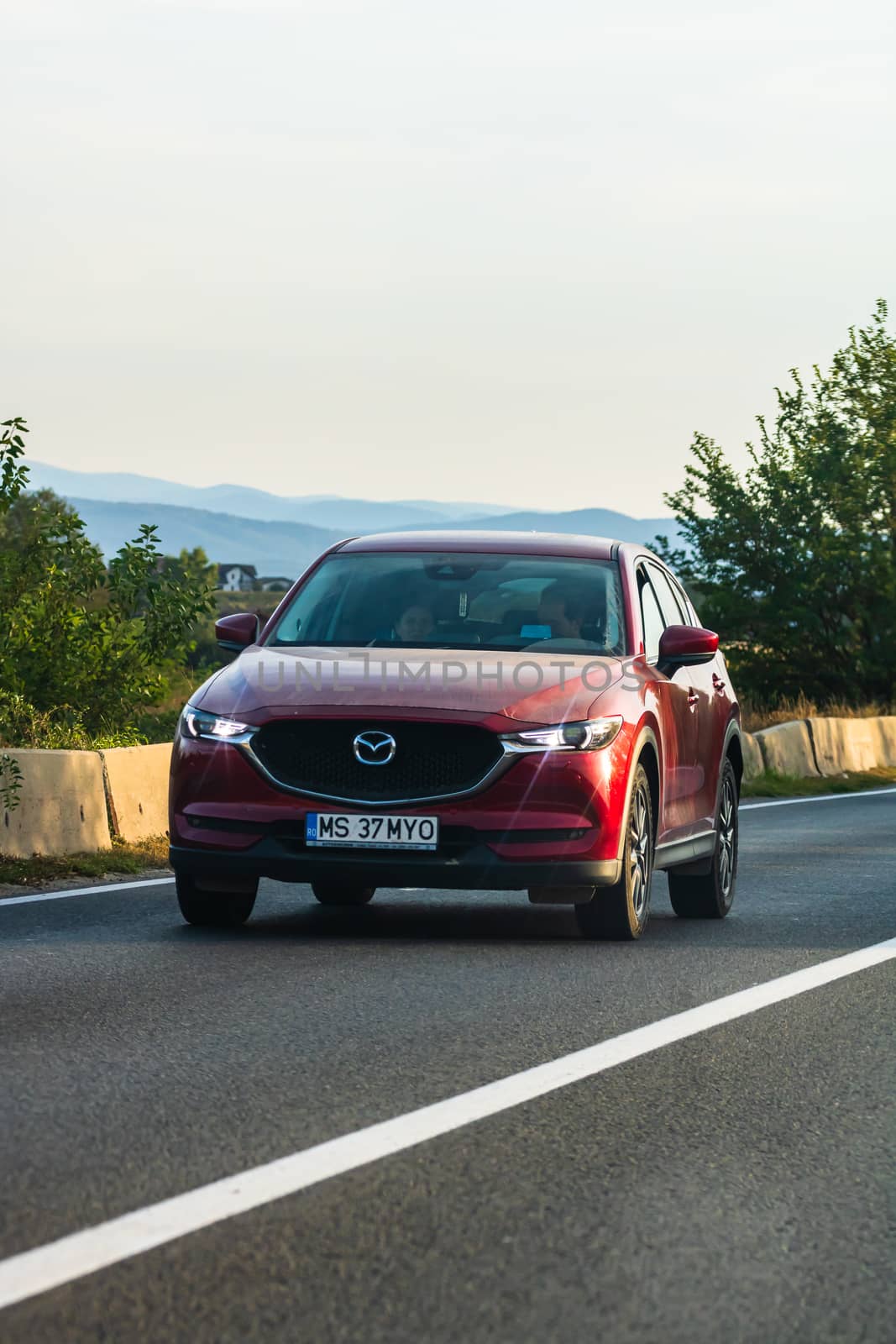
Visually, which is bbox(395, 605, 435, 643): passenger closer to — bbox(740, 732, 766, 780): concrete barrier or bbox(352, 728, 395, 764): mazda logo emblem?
bbox(352, 728, 395, 764): mazda logo emblem

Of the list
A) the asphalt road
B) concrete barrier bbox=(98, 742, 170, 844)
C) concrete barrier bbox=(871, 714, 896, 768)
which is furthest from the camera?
concrete barrier bbox=(871, 714, 896, 768)

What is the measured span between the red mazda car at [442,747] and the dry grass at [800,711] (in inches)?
847

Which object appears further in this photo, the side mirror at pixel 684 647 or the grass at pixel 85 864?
the grass at pixel 85 864

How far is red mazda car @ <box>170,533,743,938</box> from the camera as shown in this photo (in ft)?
28.6

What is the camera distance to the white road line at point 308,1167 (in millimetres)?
4082

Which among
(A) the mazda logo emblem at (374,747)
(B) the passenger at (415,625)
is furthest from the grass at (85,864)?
(A) the mazda logo emblem at (374,747)

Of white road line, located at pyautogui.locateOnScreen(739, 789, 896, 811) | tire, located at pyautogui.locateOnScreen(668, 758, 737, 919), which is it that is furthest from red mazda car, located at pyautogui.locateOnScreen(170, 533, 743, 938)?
white road line, located at pyautogui.locateOnScreen(739, 789, 896, 811)

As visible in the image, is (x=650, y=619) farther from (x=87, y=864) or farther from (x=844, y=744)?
(x=844, y=744)

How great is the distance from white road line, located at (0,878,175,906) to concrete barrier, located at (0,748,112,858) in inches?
28.2

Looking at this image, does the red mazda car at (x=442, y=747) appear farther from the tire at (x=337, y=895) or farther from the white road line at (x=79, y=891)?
the white road line at (x=79, y=891)

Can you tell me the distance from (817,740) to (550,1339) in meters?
24.7

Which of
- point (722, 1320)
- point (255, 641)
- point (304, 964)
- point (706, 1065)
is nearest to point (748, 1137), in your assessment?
point (706, 1065)

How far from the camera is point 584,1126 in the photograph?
5.50 metres

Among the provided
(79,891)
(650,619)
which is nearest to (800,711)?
(650,619)
